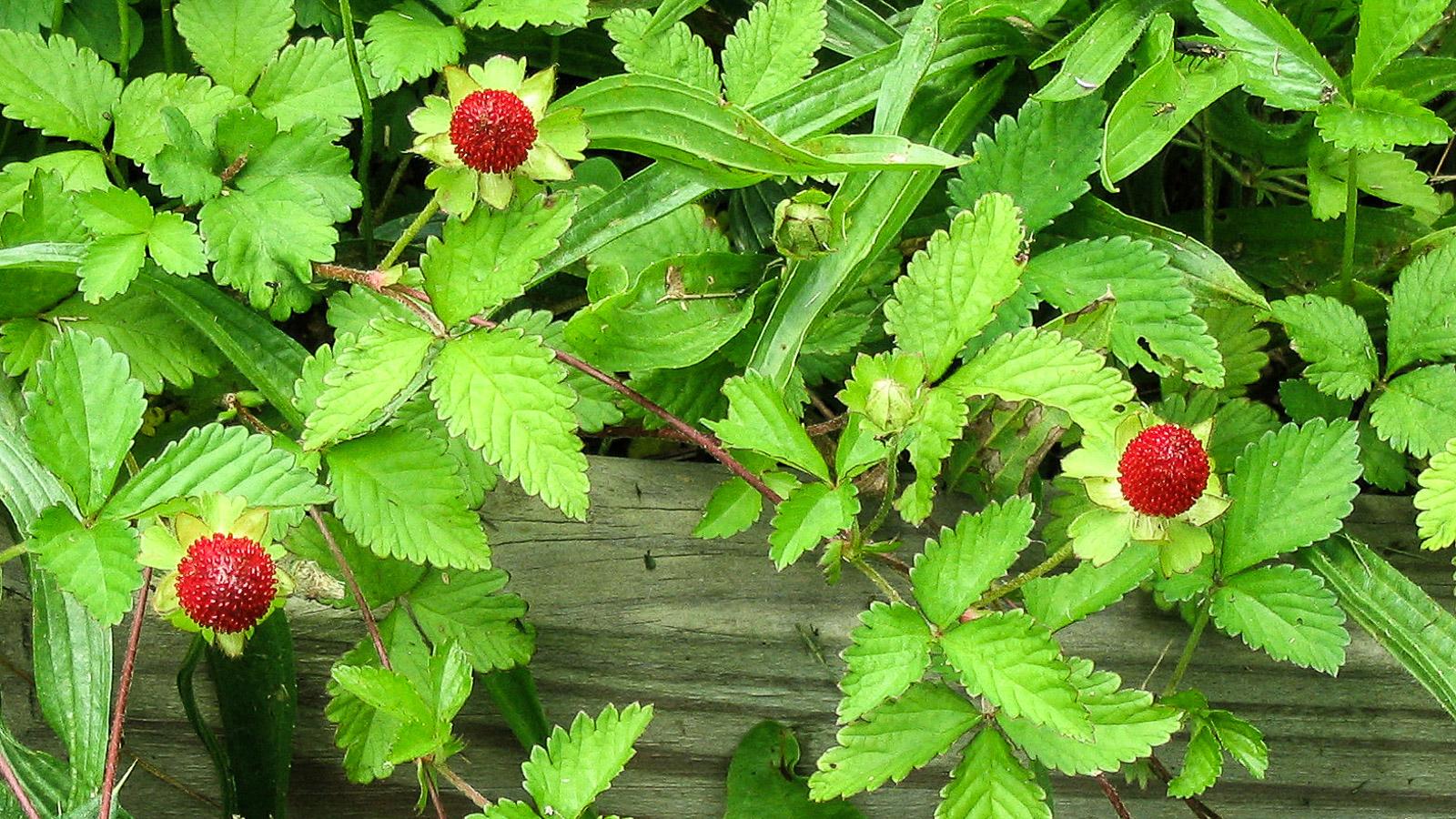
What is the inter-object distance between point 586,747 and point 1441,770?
87cm

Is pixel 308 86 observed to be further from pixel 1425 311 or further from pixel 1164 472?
pixel 1425 311

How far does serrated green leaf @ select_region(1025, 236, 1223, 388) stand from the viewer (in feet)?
3.52

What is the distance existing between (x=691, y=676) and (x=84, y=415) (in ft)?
1.79

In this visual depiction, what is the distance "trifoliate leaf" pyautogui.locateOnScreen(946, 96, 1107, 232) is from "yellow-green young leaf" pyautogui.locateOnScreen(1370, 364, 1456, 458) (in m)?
0.34

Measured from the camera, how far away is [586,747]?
94 centimetres

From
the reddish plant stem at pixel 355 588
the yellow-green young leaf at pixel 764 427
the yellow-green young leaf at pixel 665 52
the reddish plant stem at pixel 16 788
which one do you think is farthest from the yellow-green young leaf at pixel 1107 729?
the reddish plant stem at pixel 16 788

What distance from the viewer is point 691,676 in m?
1.14

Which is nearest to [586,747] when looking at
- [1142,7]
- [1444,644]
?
[1444,644]

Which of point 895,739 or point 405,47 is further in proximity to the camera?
point 405,47

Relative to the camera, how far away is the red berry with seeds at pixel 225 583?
84 cm

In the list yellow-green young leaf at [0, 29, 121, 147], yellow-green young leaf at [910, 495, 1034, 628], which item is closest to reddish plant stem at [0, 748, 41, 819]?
yellow-green young leaf at [0, 29, 121, 147]

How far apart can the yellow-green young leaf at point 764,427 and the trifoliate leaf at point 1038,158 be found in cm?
29

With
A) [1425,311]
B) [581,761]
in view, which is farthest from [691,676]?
[1425,311]

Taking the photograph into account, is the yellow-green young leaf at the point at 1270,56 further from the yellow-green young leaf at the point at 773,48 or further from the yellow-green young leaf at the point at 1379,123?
the yellow-green young leaf at the point at 773,48
